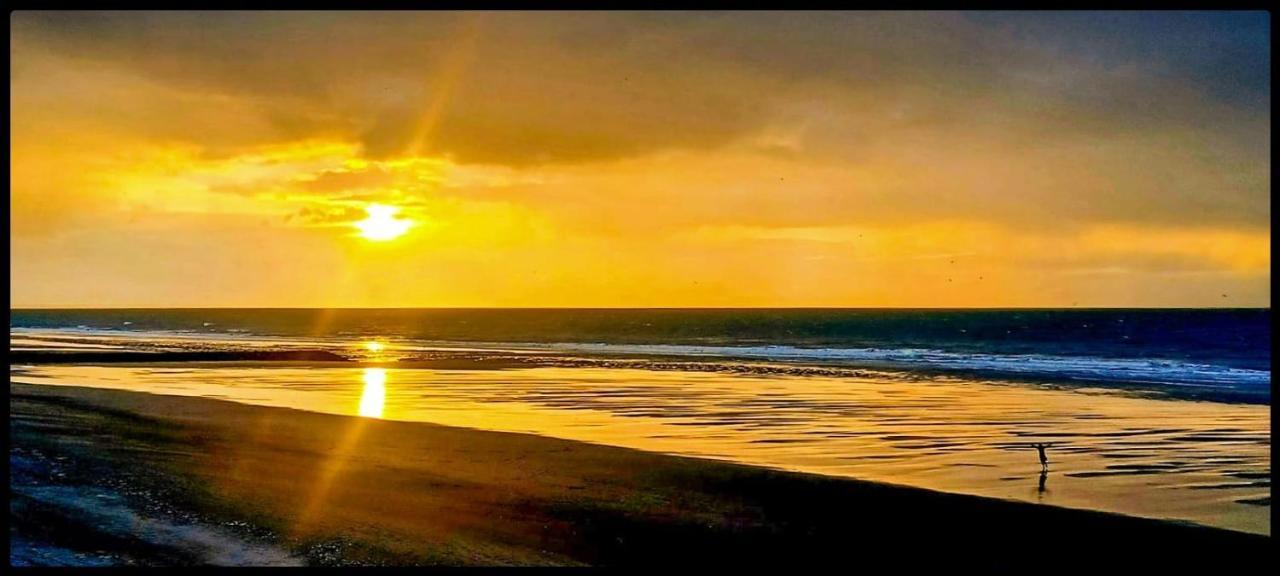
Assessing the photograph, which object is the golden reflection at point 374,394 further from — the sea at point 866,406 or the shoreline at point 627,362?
the shoreline at point 627,362

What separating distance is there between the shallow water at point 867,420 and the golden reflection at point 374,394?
56 millimetres

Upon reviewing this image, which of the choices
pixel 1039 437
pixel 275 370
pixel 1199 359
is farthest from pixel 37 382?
pixel 1199 359

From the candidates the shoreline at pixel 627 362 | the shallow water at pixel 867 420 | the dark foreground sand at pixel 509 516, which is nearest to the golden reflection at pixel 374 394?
the shallow water at pixel 867 420

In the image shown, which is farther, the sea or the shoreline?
the shoreline

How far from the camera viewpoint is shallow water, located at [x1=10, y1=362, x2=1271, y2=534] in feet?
53.2

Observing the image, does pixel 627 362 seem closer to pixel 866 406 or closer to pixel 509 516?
pixel 866 406

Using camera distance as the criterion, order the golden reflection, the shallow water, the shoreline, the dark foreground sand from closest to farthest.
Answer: the dark foreground sand
the shallow water
the golden reflection
the shoreline

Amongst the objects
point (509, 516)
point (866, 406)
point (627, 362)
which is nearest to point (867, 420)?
point (866, 406)

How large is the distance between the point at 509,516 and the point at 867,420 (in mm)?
13358

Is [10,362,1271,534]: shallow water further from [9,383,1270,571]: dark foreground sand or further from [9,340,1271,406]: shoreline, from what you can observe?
[9,340,1271,406]: shoreline

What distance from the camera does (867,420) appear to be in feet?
80.4

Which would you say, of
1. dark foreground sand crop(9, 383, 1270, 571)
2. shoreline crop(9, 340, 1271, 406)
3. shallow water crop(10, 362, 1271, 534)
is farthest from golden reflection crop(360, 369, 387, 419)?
dark foreground sand crop(9, 383, 1270, 571)

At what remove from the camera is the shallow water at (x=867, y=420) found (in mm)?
16203

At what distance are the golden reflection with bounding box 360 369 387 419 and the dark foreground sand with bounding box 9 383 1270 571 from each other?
665 cm
